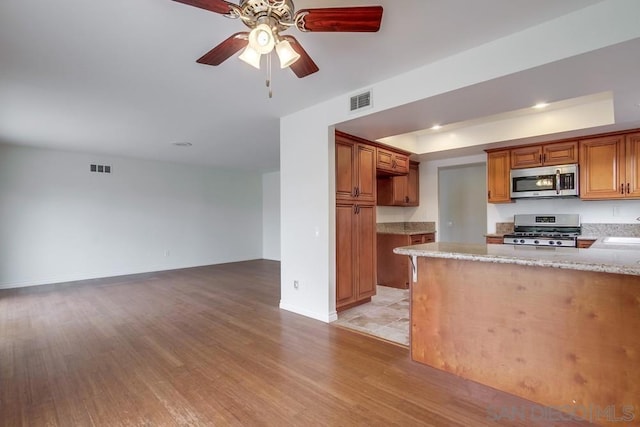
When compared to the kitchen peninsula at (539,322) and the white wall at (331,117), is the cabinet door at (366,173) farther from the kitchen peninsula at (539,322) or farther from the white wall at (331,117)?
the kitchen peninsula at (539,322)

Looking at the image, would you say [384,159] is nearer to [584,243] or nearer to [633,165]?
[584,243]

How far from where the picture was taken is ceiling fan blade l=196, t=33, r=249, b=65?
175cm

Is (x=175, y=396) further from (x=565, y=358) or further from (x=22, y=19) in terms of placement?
(x=22, y=19)

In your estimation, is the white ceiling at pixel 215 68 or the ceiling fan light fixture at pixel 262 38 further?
the white ceiling at pixel 215 68

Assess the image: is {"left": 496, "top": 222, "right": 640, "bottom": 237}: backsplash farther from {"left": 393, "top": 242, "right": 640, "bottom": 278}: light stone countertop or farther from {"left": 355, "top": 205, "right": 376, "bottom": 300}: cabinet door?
{"left": 355, "top": 205, "right": 376, "bottom": 300}: cabinet door

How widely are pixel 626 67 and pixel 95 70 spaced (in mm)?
4115

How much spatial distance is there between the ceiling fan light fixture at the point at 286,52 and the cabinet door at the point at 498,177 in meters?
4.13

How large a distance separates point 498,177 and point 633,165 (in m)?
1.47

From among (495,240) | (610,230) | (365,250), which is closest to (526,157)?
(495,240)

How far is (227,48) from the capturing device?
6.06 feet

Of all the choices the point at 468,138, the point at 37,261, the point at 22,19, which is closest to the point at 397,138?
the point at 468,138

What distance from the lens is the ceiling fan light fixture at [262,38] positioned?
1629mm

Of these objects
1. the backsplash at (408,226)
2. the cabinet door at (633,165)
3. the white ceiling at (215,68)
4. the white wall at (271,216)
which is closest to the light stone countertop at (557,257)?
the white ceiling at (215,68)

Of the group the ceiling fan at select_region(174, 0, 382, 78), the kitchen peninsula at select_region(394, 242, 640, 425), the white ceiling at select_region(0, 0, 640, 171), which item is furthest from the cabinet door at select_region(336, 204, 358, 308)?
the ceiling fan at select_region(174, 0, 382, 78)
